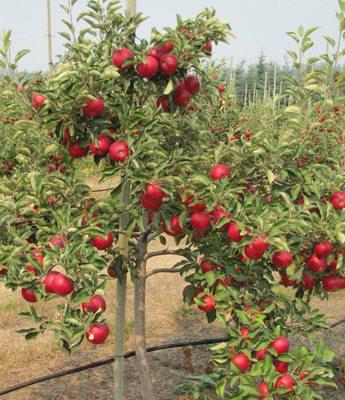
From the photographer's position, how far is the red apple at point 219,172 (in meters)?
2.26

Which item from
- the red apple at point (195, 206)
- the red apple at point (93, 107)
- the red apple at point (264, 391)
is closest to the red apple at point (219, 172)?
the red apple at point (195, 206)

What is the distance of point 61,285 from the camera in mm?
1805

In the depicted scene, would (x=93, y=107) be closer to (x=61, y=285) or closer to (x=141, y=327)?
(x=61, y=285)

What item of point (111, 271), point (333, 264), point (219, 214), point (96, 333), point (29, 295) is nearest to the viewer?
point (96, 333)

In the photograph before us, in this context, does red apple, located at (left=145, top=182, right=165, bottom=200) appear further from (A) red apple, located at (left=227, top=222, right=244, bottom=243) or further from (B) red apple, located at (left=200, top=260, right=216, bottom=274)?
(B) red apple, located at (left=200, top=260, right=216, bottom=274)

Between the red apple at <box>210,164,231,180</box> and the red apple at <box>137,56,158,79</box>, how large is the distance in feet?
1.66

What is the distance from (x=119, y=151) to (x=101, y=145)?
0.36 feet

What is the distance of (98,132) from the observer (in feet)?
7.25

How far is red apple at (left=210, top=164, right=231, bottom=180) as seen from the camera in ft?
7.42

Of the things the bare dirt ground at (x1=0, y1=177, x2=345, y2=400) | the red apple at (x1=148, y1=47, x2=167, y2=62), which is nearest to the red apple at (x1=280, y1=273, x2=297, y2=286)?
the red apple at (x1=148, y1=47, x2=167, y2=62)

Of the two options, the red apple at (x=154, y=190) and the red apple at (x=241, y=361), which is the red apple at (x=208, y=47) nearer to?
the red apple at (x=154, y=190)

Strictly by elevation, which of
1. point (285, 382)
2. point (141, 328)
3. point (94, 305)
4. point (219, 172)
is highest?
point (219, 172)

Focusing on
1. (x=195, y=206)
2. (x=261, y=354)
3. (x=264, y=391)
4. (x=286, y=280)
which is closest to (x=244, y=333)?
(x=261, y=354)

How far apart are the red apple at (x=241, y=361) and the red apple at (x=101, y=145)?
1.08 meters
